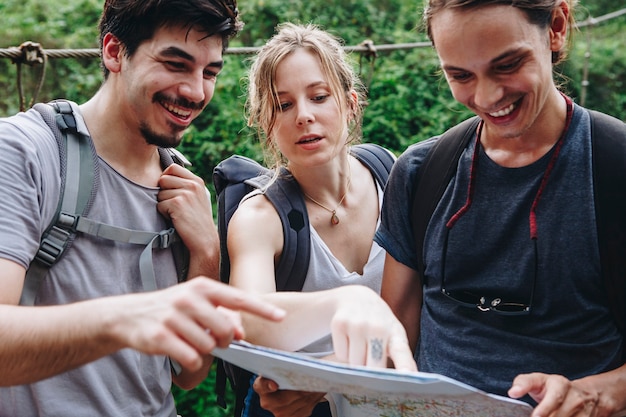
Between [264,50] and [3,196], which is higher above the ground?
[264,50]

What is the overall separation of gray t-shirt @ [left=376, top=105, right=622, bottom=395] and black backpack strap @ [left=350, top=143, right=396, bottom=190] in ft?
2.04

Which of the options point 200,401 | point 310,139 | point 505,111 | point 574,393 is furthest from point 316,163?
point 200,401

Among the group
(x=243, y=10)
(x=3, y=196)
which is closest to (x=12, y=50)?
(x=3, y=196)

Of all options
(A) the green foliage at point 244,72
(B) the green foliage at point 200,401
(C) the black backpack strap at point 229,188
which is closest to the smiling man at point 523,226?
(C) the black backpack strap at point 229,188

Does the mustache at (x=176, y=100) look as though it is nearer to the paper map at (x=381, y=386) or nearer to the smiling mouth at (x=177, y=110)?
the smiling mouth at (x=177, y=110)

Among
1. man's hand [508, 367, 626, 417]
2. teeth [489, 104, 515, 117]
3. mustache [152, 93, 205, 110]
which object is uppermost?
teeth [489, 104, 515, 117]

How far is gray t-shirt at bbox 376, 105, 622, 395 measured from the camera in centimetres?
157

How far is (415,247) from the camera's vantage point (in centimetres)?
184

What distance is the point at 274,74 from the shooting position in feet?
7.50

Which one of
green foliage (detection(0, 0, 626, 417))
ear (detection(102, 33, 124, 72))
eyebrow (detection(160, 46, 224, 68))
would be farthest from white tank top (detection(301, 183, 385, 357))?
green foliage (detection(0, 0, 626, 417))

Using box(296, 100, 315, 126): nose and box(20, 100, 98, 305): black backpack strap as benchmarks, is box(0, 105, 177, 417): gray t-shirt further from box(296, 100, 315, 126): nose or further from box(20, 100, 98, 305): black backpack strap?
box(296, 100, 315, 126): nose

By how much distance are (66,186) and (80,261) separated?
0.60ft

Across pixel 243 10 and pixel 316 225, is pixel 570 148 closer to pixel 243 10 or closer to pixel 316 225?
pixel 316 225

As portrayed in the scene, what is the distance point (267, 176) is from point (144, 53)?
0.55 metres
